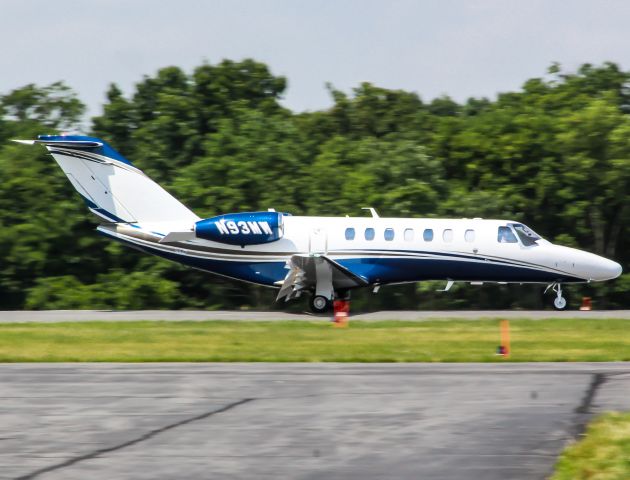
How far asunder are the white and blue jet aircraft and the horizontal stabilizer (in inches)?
1.0

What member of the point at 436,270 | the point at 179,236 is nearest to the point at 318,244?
the point at 436,270

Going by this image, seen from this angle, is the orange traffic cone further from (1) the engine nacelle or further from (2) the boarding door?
(1) the engine nacelle

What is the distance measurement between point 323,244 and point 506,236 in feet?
15.9

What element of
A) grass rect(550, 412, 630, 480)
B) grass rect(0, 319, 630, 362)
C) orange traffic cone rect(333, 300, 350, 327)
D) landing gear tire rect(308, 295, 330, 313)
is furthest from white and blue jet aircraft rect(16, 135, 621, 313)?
grass rect(550, 412, 630, 480)

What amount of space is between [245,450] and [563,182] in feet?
80.2

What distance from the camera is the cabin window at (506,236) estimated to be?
2800 centimetres

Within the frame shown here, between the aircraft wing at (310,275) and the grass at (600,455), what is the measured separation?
16361 millimetres

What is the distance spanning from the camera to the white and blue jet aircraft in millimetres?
27875

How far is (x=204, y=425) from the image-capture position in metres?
11.1

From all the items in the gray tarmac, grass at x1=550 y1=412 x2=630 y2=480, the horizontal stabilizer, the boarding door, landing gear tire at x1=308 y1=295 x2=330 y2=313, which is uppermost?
the horizontal stabilizer

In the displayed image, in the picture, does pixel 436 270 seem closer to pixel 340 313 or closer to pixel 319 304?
pixel 319 304

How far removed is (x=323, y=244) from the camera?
91.8 ft

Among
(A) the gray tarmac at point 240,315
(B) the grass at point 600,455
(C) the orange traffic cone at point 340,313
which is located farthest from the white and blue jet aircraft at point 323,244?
(B) the grass at point 600,455

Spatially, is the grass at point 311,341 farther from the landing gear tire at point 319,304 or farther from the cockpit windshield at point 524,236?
the cockpit windshield at point 524,236
